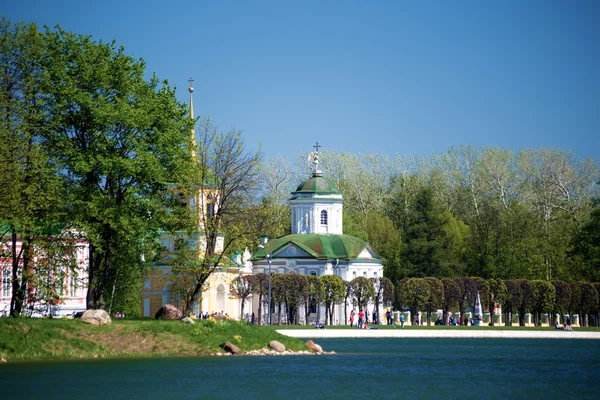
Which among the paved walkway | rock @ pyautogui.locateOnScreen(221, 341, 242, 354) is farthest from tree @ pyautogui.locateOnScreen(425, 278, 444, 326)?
rock @ pyautogui.locateOnScreen(221, 341, 242, 354)

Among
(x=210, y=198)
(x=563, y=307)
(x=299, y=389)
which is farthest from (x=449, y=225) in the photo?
(x=299, y=389)

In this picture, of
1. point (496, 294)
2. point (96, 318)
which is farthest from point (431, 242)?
point (96, 318)

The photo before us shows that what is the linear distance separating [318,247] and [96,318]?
55.7m

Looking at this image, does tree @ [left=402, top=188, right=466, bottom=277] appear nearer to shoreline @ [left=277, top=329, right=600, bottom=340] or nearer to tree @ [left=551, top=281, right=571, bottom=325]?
tree @ [left=551, top=281, right=571, bottom=325]

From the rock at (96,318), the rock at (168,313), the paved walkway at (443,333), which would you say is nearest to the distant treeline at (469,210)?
the paved walkway at (443,333)

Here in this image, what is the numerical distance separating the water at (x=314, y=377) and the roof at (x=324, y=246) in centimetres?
4722

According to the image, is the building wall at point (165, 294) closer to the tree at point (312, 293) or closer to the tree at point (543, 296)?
the tree at point (312, 293)

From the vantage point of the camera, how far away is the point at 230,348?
4622 centimetres

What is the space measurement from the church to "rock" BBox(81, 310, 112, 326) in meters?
50.2

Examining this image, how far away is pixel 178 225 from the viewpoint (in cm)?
5094

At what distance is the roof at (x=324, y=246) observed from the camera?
99062mm

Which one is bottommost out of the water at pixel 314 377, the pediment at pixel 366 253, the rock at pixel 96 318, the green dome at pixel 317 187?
the water at pixel 314 377

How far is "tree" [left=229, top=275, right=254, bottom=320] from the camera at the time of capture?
8650cm

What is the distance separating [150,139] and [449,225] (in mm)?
64194
